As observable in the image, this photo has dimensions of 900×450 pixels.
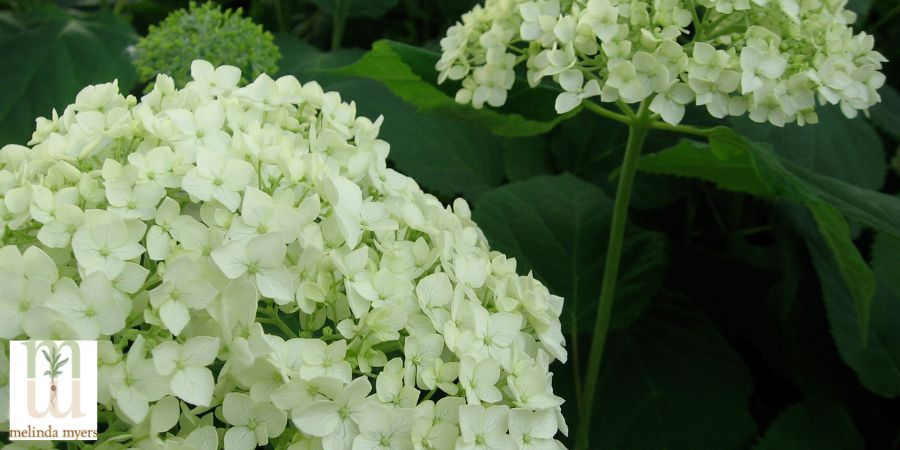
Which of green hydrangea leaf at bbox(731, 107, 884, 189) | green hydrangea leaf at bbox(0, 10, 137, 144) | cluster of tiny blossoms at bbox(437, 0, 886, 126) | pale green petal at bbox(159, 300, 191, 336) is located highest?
cluster of tiny blossoms at bbox(437, 0, 886, 126)

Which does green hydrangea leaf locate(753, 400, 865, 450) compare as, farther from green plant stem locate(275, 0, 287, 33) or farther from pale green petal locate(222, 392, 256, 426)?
green plant stem locate(275, 0, 287, 33)

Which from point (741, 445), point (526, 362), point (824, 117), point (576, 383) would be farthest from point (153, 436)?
point (824, 117)

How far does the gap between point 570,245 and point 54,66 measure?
0.78 m

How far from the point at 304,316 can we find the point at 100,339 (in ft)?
0.42

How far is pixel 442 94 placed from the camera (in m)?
1.03

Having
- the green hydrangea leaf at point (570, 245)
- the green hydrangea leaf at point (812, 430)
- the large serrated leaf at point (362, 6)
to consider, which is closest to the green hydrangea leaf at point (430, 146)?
the green hydrangea leaf at point (570, 245)

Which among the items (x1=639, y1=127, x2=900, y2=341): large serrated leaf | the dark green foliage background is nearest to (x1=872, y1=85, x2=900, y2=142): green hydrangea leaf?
the dark green foliage background

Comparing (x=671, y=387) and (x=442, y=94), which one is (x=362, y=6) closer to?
(x=442, y=94)

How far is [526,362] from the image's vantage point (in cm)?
60

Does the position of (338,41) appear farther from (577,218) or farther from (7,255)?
(7,255)

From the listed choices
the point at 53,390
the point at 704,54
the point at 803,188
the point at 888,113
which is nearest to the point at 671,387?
the point at 803,188

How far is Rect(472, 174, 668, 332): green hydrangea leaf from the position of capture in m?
1.08

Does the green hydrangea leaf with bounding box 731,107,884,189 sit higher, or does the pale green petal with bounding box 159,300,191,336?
the pale green petal with bounding box 159,300,191,336

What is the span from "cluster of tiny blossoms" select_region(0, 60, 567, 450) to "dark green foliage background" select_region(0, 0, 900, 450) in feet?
1.15
